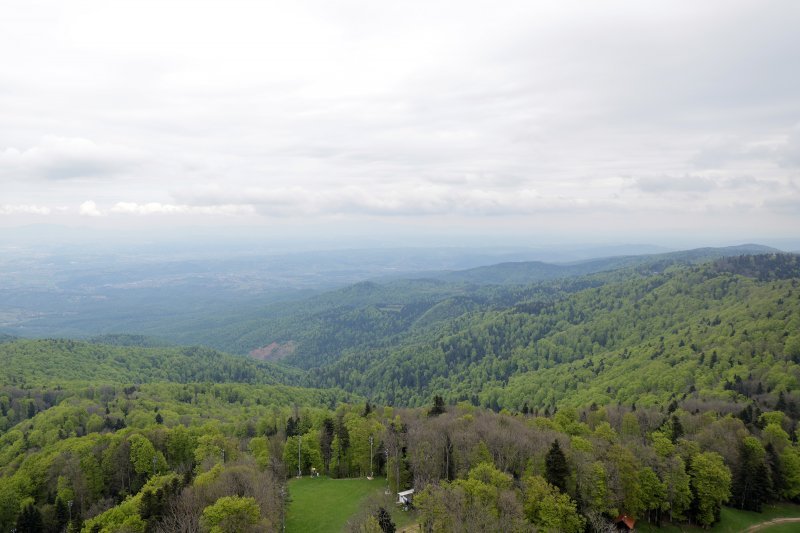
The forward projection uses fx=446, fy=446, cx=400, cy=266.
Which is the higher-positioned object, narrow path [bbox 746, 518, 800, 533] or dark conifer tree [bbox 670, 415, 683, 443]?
dark conifer tree [bbox 670, 415, 683, 443]

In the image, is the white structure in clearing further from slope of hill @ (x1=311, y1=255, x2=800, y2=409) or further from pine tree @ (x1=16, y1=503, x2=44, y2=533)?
slope of hill @ (x1=311, y1=255, x2=800, y2=409)

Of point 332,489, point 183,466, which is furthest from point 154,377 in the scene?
point 332,489

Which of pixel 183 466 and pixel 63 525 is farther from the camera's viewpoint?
pixel 183 466

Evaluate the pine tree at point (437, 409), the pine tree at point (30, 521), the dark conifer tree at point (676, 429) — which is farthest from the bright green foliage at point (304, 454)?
the dark conifer tree at point (676, 429)

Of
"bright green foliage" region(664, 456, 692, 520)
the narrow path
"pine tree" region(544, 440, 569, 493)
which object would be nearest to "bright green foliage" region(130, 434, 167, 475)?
"pine tree" region(544, 440, 569, 493)

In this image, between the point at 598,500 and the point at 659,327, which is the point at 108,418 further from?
the point at 659,327
